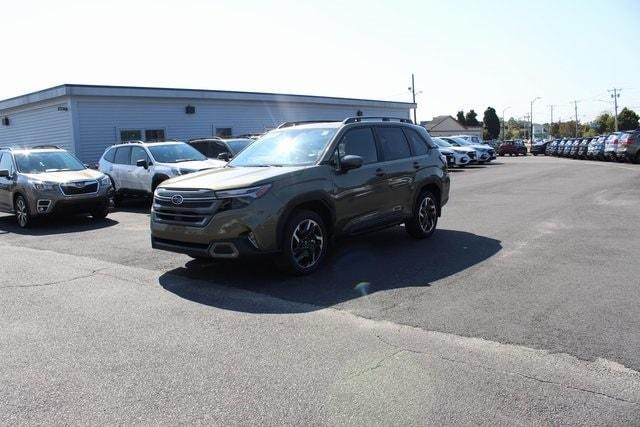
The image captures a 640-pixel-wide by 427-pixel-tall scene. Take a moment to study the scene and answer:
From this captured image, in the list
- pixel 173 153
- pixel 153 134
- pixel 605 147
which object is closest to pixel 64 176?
pixel 173 153

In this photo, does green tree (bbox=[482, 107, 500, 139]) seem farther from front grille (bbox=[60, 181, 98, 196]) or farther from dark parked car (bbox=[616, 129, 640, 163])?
front grille (bbox=[60, 181, 98, 196])

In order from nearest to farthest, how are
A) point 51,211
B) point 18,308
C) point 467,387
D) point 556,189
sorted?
point 467,387
point 18,308
point 51,211
point 556,189

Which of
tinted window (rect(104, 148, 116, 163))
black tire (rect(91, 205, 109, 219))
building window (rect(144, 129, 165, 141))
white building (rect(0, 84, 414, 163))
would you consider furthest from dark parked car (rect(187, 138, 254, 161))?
building window (rect(144, 129, 165, 141))

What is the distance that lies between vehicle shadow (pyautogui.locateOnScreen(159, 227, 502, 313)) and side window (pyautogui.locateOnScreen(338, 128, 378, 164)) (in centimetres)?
136

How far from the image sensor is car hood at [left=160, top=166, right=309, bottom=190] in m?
6.50

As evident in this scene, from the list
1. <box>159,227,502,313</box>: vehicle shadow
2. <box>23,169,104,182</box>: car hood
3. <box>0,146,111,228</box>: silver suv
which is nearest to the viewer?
<box>159,227,502,313</box>: vehicle shadow

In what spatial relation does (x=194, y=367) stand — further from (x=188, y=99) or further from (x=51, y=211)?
(x=188, y=99)

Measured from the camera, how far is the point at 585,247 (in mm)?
8094

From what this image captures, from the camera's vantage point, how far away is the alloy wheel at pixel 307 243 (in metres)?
6.73

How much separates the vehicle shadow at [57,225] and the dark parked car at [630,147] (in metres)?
27.6

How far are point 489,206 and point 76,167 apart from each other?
967cm

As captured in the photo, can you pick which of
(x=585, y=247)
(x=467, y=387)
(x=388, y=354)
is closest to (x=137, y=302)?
(x=388, y=354)

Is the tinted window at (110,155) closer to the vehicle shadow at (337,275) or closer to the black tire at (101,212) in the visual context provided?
the black tire at (101,212)

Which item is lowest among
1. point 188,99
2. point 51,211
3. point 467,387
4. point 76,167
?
point 467,387
